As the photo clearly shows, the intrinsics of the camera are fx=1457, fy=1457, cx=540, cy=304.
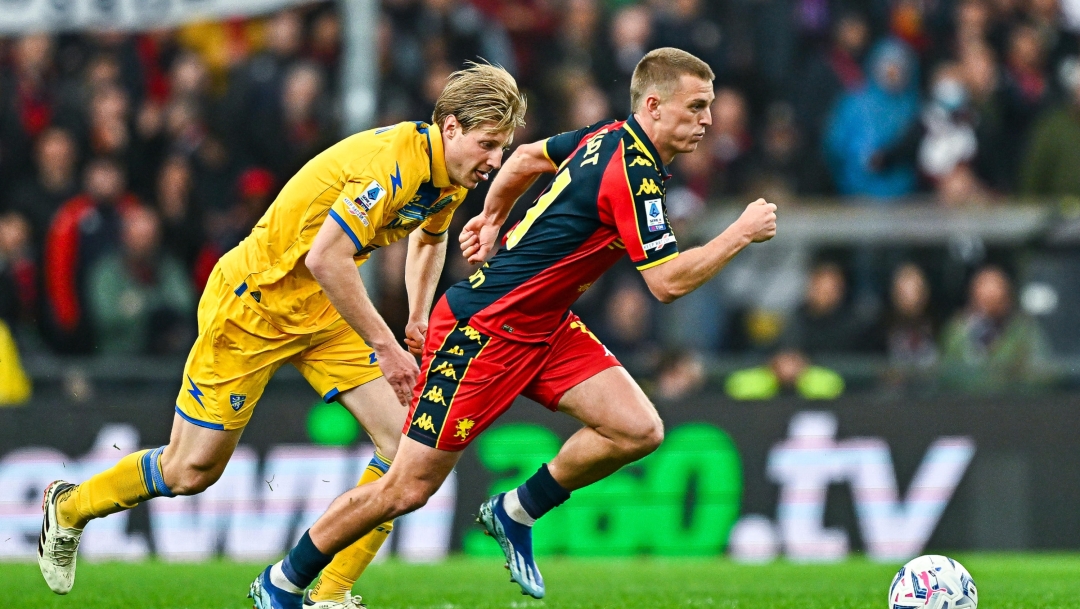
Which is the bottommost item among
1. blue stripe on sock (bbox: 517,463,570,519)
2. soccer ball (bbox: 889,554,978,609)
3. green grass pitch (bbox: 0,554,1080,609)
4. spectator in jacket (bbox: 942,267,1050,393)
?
green grass pitch (bbox: 0,554,1080,609)

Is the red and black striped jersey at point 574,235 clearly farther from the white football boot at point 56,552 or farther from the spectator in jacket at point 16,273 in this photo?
the spectator in jacket at point 16,273

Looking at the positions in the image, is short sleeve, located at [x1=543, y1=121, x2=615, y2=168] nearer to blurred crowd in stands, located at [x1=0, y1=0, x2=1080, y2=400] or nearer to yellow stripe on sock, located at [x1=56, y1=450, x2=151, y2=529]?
yellow stripe on sock, located at [x1=56, y1=450, x2=151, y2=529]

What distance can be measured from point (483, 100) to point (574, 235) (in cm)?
73

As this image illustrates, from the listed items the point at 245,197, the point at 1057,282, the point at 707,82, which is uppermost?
the point at 707,82

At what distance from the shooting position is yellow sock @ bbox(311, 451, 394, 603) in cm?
699

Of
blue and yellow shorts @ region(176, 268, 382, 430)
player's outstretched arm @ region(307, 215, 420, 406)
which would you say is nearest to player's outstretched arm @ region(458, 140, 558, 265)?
player's outstretched arm @ region(307, 215, 420, 406)

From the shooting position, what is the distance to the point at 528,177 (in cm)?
682

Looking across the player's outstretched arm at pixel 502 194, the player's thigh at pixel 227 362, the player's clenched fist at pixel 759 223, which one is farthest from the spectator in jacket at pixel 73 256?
the player's clenched fist at pixel 759 223

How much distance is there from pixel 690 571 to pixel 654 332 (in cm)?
285

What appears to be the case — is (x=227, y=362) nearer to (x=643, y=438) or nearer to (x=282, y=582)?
(x=282, y=582)

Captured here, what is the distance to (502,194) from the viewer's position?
6.84m

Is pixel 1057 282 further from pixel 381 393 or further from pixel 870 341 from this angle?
pixel 381 393

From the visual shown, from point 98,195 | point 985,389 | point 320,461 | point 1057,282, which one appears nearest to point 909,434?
point 985,389

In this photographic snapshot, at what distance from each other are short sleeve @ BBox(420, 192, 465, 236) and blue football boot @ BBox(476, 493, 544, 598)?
4.39ft
